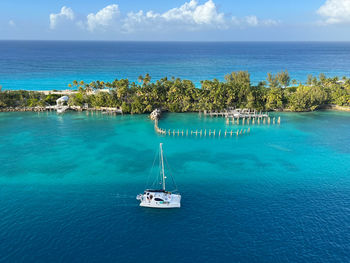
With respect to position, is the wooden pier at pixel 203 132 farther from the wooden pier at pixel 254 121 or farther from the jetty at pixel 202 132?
the wooden pier at pixel 254 121

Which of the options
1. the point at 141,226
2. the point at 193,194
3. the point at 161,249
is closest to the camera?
the point at 161,249

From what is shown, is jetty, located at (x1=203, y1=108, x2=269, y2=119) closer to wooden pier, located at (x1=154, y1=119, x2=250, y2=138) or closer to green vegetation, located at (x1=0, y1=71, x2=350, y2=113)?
green vegetation, located at (x1=0, y1=71, x2=350, y2=113)

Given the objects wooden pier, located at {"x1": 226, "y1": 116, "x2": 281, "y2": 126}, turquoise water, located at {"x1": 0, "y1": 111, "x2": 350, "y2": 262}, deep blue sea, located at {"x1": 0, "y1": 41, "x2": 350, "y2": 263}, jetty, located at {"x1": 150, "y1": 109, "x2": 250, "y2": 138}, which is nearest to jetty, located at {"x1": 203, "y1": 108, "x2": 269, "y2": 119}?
wooden pier, located at {"x1": 226, "y1": 116, "x2": 281, "y2": 126}

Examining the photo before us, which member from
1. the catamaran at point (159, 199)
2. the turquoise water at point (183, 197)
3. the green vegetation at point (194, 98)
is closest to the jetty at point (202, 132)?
the turquoise water at point (183, 197)

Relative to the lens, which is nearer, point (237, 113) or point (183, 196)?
point (183, 196)

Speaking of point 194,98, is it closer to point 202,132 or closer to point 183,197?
point 202,132

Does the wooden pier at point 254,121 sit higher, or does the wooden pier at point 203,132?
the wooden pier at point 254,121

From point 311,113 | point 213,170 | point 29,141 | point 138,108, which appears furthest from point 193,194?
point 311,113

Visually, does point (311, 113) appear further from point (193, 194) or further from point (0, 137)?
point (0, 137)

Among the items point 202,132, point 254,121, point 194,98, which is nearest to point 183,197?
point 202,132
